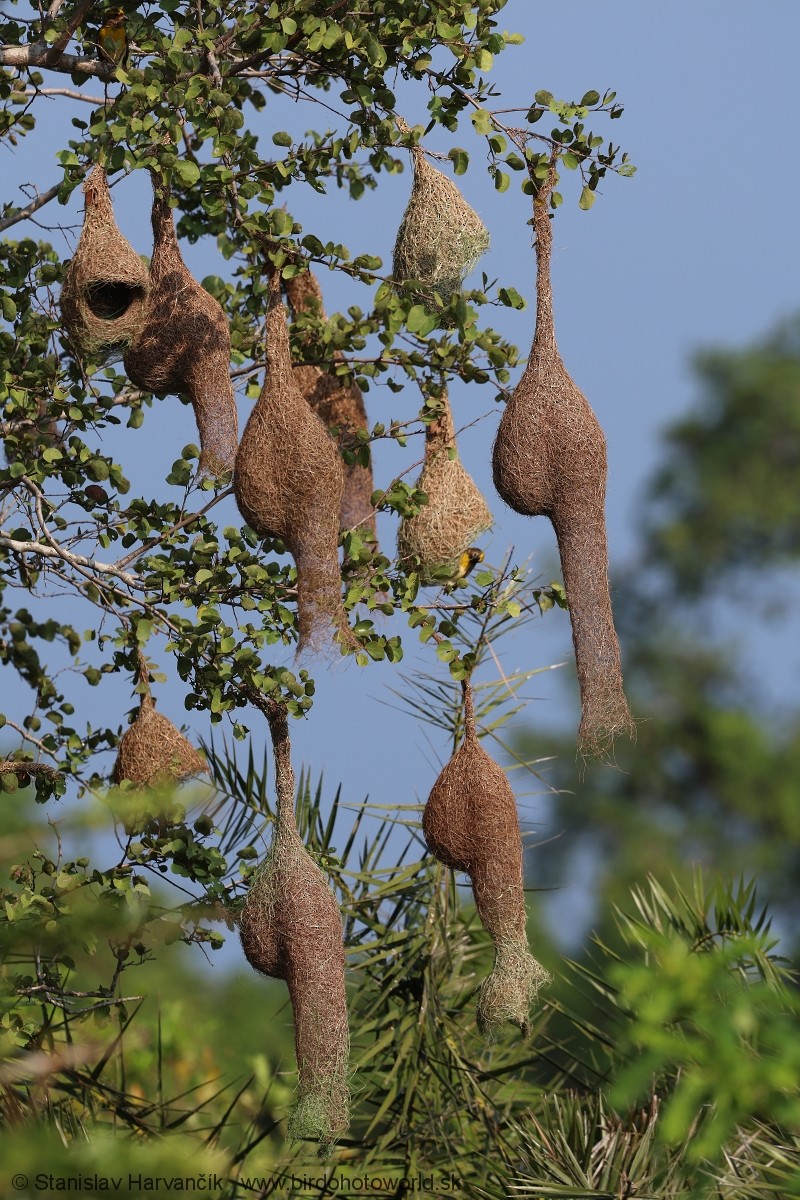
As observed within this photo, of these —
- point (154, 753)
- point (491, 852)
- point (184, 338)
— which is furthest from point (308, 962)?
point (184, 338)

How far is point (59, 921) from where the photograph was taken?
3918 millimetres

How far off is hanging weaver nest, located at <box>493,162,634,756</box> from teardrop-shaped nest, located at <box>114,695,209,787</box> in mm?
1262

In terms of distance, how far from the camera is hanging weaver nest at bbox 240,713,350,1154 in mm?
4016

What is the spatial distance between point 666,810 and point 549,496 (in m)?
12.6

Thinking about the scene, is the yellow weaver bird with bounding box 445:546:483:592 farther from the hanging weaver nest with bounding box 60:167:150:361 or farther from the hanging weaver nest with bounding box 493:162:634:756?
the hanging weaver nest with bounding box 60:167:150:361

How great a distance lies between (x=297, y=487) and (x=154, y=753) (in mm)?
1063

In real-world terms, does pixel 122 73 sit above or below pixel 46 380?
above

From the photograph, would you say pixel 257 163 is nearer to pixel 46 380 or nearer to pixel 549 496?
pixel 46 380

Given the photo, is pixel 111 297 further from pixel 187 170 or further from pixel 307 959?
pixel 307 959

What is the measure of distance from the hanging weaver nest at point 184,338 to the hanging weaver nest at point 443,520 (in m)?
0.61

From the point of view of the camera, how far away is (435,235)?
13.3ft

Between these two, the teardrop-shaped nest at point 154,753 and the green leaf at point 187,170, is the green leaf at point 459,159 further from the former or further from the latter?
the teardrop-shaped nest at point 154,753

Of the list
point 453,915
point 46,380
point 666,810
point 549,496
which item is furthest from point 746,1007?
point 666,810

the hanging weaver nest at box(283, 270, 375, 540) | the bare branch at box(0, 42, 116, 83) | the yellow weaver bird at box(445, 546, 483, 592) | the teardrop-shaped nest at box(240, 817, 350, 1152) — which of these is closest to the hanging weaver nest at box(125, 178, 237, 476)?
the hanging weaver nest at box(283, 270, 375, 540)
